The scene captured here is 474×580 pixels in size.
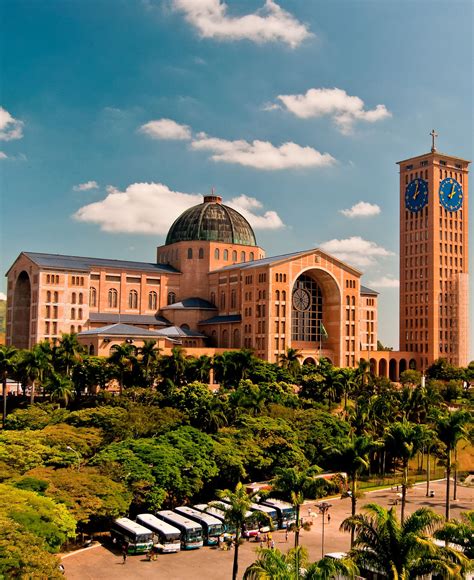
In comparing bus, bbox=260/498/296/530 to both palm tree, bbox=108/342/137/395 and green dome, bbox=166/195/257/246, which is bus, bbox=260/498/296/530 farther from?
green dome, bbox=166/195/257/246

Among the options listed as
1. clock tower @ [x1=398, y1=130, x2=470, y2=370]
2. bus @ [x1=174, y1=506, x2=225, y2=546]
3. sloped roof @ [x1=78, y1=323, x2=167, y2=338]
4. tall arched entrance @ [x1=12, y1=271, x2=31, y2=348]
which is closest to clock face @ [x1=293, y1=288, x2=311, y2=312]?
sloped roof @ [x1=78, y1=323, x2=167, y2=338]

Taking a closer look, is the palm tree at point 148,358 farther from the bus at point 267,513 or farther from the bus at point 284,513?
the bus at point 284,513

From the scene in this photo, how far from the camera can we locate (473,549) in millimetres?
28734

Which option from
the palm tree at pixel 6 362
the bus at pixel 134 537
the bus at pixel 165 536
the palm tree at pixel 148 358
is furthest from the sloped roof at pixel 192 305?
the bus at pixel 134 537

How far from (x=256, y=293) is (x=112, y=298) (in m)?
26.1

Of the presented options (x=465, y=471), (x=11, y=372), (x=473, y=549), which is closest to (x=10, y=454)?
(x=11, y=372)

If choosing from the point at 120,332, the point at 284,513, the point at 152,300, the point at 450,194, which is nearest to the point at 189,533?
the point at 284,513

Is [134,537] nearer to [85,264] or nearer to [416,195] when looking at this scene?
[85,264]

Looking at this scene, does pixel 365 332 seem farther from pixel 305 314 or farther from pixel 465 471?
pixel 465 471

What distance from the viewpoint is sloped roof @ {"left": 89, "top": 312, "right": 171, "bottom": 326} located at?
112000 mm

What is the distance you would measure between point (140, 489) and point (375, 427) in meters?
28.5

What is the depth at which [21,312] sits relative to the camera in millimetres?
117500

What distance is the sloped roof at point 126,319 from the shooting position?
367 feet

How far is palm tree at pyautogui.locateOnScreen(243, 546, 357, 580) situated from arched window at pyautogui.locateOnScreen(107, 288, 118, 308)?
92.1m
